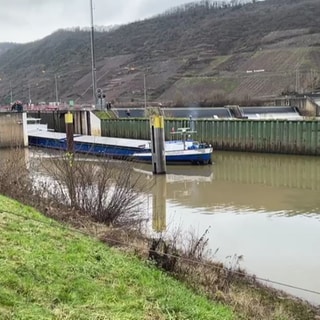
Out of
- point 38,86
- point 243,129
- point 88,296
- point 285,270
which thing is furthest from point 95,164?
point 38,86

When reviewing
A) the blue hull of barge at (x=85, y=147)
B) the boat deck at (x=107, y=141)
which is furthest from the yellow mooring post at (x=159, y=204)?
the boat deck at (x=107, y=141)

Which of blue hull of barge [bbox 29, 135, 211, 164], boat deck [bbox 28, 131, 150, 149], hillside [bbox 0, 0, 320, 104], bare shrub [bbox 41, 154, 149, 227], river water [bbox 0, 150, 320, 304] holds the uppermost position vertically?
hillside [bbox 0, 0, 320, 104]

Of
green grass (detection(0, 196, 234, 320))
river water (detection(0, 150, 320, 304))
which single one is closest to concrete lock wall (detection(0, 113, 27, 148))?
river water (detection(0, 150, 320, 304))

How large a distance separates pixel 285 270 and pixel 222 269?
92.3 inches

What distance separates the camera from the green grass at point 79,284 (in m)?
4.89

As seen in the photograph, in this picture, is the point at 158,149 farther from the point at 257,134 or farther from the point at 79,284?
the point at 79,284

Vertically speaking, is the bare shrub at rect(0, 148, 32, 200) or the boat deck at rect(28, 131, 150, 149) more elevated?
the bare shrub at rect(0, 148, 32, 200)

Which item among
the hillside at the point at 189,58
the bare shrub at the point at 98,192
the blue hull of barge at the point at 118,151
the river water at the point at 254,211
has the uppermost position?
the hillside at the point at 189,58

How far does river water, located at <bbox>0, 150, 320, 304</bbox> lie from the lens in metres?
10.6

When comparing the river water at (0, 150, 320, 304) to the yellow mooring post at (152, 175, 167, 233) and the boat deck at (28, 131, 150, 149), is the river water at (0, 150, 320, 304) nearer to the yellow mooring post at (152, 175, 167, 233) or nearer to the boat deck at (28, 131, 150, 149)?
the yellow mooring post at (152, 175, 167, 233)

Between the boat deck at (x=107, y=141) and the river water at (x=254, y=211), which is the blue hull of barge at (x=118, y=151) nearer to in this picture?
the boat deck at (x=107, y=141)

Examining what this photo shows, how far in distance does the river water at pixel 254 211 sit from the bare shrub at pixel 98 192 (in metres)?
1.84

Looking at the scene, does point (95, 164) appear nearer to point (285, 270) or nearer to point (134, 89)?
point (285, 270)

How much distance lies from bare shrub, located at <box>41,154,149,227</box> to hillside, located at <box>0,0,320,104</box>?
58317mm
